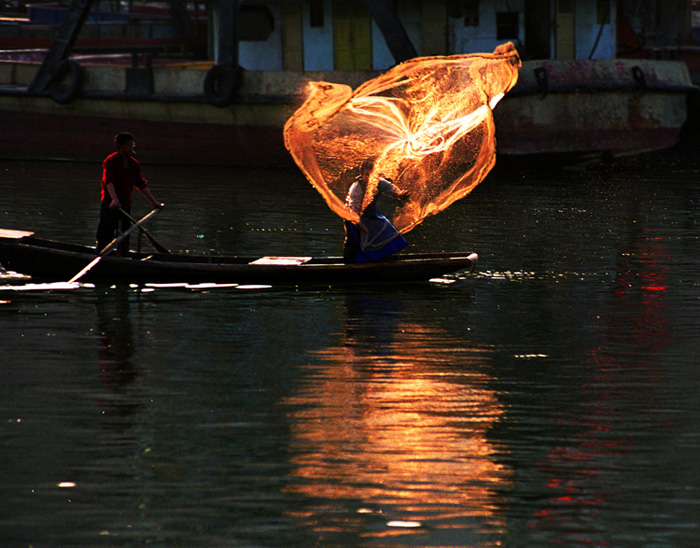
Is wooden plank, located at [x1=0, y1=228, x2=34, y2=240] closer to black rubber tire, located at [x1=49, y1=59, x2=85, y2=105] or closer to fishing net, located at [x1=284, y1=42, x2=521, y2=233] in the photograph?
fishing net, located at [x1=284, y1=42, x2=521, y2=233]

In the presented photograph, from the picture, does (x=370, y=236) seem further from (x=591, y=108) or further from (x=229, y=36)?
(x=229, y=36)

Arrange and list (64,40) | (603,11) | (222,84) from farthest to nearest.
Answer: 1. (64,40)
2. (603,11)
3. (222,84)

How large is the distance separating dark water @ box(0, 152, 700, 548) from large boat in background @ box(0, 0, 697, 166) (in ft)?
37.5

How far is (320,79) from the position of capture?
26.8m

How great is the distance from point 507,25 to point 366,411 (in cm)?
2135

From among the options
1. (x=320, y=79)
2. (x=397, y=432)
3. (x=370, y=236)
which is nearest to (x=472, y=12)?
(x=320, y=79)

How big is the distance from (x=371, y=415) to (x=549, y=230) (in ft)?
35.1

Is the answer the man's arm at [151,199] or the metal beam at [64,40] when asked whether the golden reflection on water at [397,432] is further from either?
the metal beam at [64,40]

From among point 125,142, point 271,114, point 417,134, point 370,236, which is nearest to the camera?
point 125,142

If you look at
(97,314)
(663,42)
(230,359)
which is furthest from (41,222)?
(663,42)

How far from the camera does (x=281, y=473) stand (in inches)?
278

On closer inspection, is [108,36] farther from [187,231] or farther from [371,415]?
[371,415]

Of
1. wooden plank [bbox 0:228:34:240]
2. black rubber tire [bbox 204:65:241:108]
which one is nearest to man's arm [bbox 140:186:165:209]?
wooden plank [bbox 0:228:34:240]

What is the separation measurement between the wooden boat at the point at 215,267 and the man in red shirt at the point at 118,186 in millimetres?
347
